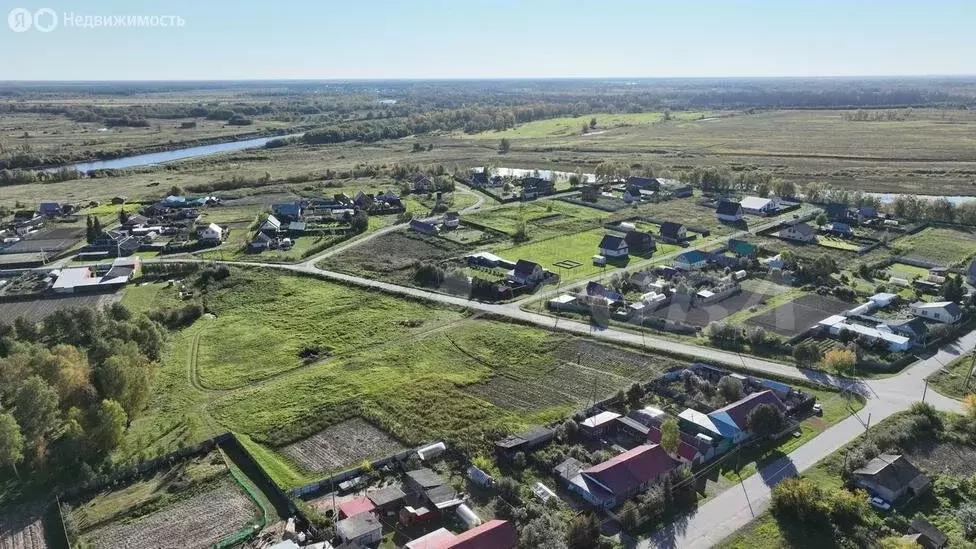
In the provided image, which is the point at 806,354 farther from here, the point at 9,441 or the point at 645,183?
the point at 645,183

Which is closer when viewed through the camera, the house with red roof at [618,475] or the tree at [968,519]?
the tree at [968,519]

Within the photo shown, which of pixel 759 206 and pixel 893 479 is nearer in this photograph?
pixel 893 479

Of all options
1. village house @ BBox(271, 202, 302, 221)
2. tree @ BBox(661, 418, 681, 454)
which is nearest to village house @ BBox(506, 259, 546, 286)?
tree @ BBox(661, 418, 681, 454)

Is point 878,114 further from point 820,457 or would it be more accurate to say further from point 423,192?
point 820,457

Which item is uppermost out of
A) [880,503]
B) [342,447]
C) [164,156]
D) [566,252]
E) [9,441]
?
[164,156]

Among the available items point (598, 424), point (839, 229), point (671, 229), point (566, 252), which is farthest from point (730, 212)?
point (598, 424)

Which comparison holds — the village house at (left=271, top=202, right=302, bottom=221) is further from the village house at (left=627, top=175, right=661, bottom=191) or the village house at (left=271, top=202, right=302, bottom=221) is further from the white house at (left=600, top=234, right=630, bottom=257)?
the village house at (left=627, top=175, right=661, bottom=191)

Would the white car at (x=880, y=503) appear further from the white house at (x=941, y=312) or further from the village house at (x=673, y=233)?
the village house at (x=673, y=233)

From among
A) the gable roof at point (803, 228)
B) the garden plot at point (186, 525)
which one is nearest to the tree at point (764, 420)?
the garden plot at point (186, 525)
